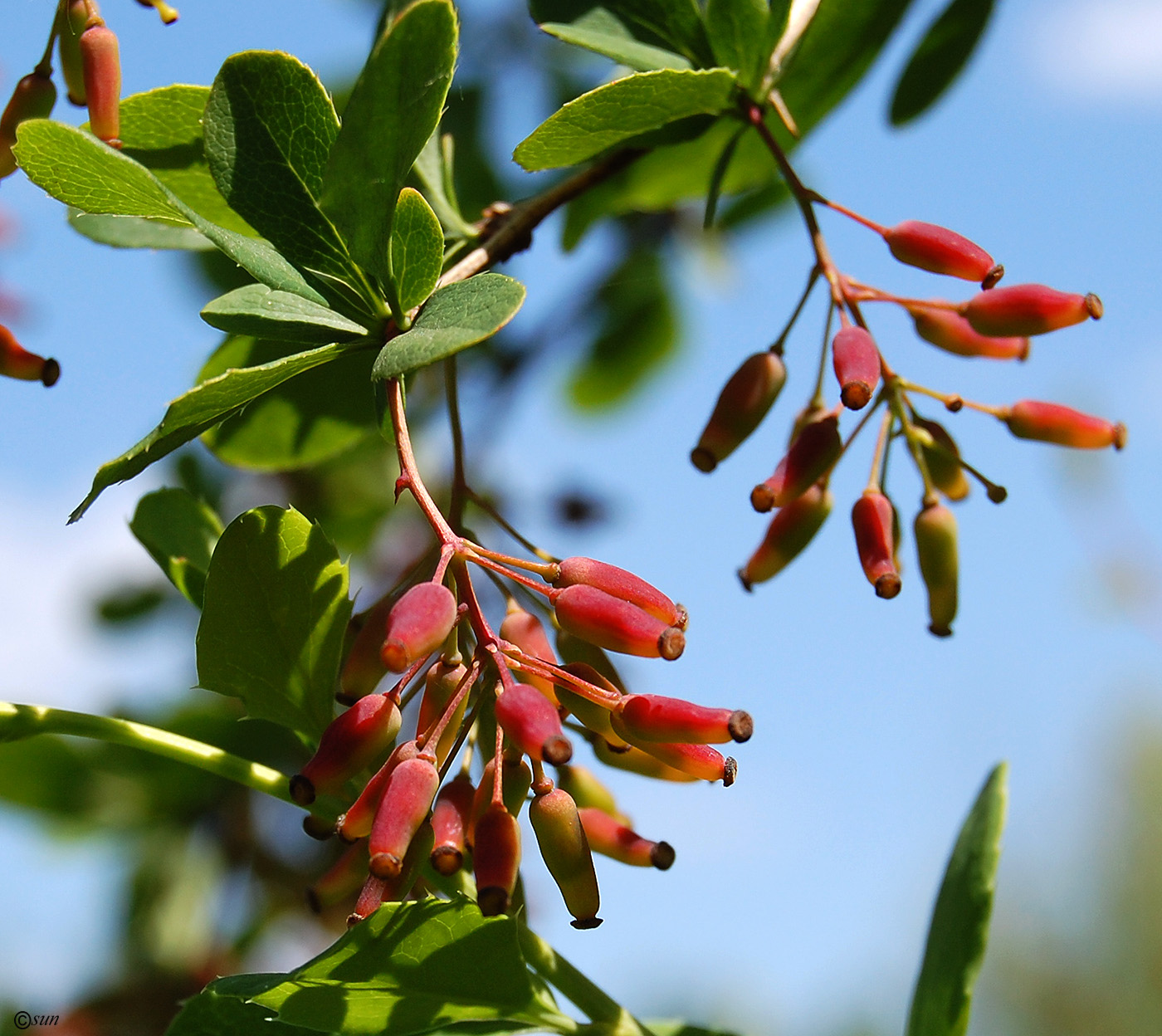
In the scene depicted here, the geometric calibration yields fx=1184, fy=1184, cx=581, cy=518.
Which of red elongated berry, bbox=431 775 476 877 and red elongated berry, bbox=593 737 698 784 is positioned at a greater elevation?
red elongated berry, bbox=593 737 698 784

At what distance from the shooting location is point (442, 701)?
2.47 ft

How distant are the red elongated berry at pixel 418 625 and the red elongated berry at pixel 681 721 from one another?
12cm

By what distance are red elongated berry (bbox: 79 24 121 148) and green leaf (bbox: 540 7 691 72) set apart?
1.18 feet

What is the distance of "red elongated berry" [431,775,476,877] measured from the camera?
709 mm

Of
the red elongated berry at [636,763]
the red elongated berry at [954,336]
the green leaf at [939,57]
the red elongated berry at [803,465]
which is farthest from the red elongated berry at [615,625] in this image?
the green leaf at [939,57]

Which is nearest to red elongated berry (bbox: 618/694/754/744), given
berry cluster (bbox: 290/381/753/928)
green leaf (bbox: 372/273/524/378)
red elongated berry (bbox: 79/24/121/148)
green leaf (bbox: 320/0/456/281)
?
berry cluster (bbox: 290/381/753/928)

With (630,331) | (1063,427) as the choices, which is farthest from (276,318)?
(630,331)

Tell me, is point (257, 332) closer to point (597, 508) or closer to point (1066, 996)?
point (597, 508)

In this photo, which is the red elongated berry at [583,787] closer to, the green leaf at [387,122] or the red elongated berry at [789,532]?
the red elongated berry at [789,532]

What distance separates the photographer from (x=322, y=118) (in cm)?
76

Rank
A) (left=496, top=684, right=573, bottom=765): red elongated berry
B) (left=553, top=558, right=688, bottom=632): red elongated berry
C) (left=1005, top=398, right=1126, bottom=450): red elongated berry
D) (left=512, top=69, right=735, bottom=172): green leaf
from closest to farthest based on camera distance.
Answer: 1. (left=496, top=684, right=573, bottom=765): red elongated berry
2. (left=553, top=558, right=688, bottom=632): red elongated berry
3. (left=512, top=69, right=735, bottom=172): green leaf
4. (left=1005, top=398, right=1126, bottom=450): red elongated berry

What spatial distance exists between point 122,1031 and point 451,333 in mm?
1807

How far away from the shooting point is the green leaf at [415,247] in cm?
76

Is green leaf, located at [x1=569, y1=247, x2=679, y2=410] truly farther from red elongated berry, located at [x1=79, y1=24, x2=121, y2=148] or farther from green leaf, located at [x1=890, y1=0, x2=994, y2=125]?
red elongated berry, located at [x1=79, y1=24, x2=121, y2=148]
